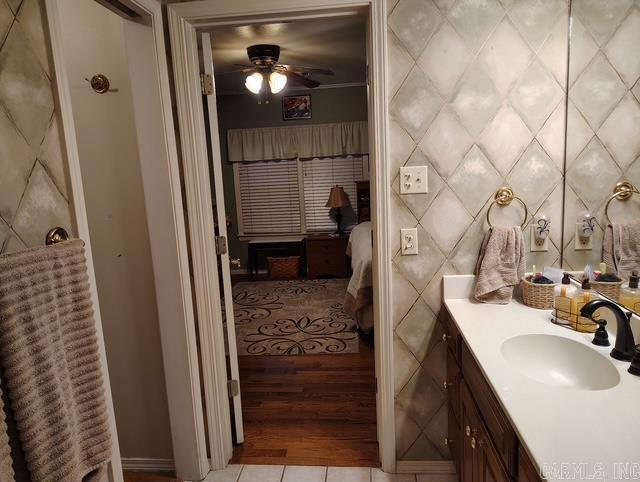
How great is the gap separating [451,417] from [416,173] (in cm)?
109

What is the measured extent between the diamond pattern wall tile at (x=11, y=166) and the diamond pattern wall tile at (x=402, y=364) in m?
1.52

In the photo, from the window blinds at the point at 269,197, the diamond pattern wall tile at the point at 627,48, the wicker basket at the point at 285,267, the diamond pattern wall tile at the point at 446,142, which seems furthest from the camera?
the window blinds at the point at 269,197

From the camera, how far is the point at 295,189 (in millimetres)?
5961

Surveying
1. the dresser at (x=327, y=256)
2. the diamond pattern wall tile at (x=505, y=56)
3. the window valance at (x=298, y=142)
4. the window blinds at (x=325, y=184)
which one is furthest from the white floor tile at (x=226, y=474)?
the window valance at (x=298, y=142)

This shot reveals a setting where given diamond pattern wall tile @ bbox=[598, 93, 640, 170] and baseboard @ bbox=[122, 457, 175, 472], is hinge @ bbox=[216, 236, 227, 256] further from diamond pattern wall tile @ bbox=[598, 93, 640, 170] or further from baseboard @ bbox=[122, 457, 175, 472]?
diamond pattern wall tile @ bbox=[598, 93, 640, 170]

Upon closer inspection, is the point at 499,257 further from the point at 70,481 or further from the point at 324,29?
the point at 324,29

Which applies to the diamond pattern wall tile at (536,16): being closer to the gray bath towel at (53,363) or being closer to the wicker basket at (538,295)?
the wicker basket at (538,295)

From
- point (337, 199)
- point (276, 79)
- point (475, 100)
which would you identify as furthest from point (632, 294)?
point (337, 199)

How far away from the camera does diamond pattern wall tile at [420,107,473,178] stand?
172 cm

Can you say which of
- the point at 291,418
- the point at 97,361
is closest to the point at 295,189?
the point at 291,418

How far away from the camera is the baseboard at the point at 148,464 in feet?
6.92

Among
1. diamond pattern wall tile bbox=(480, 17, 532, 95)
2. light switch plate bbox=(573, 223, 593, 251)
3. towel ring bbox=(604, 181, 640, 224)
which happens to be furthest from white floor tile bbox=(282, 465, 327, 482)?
diamond pattern wall tile bbox=(480, 17, 532, 95)

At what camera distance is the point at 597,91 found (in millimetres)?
1568

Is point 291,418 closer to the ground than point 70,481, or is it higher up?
closer to the ground
